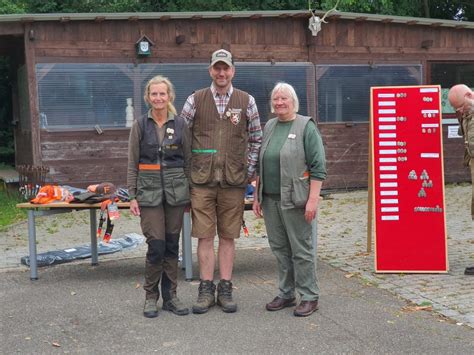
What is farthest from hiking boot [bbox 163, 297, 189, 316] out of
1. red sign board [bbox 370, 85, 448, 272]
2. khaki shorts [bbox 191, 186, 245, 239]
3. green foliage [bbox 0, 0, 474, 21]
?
green foliage [bbox 0, 0, 474, 21]

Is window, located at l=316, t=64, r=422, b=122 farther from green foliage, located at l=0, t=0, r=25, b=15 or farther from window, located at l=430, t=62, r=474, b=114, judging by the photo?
green foliage, located at l=0, t=0, r=25, b=15

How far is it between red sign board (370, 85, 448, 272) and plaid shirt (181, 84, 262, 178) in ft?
5.89

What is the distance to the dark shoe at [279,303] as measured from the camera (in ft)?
18.0

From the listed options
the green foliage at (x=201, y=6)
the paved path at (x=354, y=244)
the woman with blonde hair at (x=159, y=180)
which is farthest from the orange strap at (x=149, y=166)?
the green foliage at (x=201, y=6)

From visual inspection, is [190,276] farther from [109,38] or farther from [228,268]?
[109,38]

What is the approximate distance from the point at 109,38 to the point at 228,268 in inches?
295

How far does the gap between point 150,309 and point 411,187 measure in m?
2.98

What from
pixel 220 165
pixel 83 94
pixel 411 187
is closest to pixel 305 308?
Result: pixel 220 165

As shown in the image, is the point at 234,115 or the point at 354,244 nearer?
the point at 234,115

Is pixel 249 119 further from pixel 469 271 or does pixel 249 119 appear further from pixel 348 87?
pixel 348 87

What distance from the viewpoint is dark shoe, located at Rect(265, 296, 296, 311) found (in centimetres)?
548

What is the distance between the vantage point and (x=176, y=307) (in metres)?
5.41

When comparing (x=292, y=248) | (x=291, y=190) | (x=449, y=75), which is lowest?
(x=292, y=248)

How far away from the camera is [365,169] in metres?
13.9
